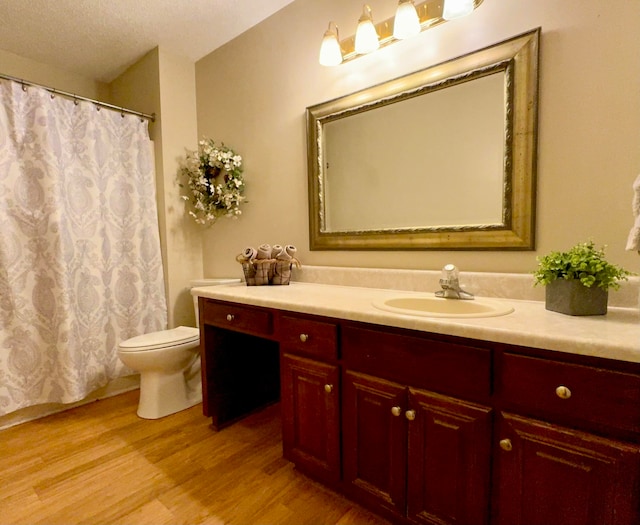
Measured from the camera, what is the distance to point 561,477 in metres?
0.80

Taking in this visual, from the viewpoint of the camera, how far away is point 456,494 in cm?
96

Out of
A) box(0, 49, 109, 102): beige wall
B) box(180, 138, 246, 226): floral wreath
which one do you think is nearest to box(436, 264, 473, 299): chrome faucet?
box(180, 138, 246, 226): floral wreath

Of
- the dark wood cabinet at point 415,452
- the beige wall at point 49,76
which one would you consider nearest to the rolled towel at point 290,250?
the dark wood cabinet at point 415,452

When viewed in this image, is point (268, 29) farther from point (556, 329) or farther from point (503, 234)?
point (556, 329)

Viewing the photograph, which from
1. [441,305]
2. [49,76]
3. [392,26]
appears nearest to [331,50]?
[392,26]

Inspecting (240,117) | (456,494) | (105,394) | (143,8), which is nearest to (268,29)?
(240,117)

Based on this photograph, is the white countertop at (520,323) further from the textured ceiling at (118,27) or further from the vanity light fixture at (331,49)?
the textured ceiling at (118,27)

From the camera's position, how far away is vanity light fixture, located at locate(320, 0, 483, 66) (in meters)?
1.29

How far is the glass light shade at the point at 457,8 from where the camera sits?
126cm

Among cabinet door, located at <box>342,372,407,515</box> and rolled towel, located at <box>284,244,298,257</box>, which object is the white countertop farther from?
rolled towel, located at <box>284,244,298,257</box>

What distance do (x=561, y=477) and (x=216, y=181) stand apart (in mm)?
2352

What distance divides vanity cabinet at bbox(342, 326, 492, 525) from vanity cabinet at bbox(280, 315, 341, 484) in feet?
A: 0.17

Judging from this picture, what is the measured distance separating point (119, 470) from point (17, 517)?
35 cm

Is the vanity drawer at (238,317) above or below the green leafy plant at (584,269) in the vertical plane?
below
